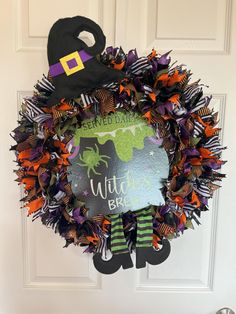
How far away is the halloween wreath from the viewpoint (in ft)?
2.65

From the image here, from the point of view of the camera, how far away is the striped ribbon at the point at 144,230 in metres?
0.87

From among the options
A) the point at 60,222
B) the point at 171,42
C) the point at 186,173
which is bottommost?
the point at 60,222

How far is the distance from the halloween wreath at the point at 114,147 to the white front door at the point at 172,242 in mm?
179

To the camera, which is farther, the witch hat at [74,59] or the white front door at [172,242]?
the white front door at [172,242]

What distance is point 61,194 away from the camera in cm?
85

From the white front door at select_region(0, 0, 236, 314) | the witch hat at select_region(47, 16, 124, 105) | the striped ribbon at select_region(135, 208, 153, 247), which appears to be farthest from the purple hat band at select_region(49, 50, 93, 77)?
the striped ribbon at select_region(135, 208, 153, 247)

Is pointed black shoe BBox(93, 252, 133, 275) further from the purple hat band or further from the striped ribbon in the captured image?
the purple hat band

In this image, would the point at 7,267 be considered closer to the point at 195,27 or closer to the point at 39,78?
the point at 39,78

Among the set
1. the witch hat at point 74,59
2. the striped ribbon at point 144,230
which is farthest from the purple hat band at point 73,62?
the striped ribbon at point 144,230

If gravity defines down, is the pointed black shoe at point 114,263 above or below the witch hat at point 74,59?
below

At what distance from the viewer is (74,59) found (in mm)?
805

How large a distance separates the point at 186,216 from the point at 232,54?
468 millimetres

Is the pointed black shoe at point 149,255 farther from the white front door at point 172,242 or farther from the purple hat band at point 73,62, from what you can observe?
the purple hat band at point 73,62

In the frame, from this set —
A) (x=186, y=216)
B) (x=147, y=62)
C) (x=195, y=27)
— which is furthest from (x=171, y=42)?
(x=186, y=216)
